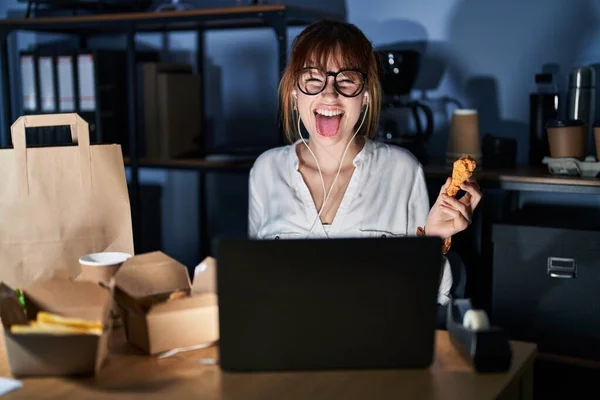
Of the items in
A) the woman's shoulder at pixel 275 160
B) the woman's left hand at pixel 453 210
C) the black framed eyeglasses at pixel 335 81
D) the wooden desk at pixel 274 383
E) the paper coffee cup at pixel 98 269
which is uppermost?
the black framed eyeglasses at pixel 335 81

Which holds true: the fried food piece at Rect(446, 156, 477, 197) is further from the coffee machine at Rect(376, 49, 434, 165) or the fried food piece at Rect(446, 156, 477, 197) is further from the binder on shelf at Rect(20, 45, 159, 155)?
the binder on shelf at Rect(20, 45, 159, 155)

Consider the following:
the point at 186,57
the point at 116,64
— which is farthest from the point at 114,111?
the point at 186,57

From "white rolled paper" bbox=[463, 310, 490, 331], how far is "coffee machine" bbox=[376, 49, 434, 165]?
1.55 metres

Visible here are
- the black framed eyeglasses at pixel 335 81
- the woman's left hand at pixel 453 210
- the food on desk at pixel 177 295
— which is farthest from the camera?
the black framed eyeglasses at pixel 335 81

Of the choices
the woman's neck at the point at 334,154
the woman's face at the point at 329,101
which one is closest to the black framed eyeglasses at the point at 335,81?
the woman's face at the point at 329,101

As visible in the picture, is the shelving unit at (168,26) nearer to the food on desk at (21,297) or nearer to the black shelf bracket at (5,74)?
the black shelf bracket at (5,74)

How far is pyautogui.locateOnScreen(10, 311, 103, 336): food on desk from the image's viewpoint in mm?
1172

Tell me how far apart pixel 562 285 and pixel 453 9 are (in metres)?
1.09

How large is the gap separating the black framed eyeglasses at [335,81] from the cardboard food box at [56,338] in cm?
79

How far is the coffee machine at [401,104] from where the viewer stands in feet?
9.00

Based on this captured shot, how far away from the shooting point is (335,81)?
74.1 inches

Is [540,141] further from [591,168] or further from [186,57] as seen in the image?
[186,57]

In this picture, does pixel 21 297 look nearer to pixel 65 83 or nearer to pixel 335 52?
pixel 335 52

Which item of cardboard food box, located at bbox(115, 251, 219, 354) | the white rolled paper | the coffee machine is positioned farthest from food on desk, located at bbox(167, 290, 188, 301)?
the coffee machine
